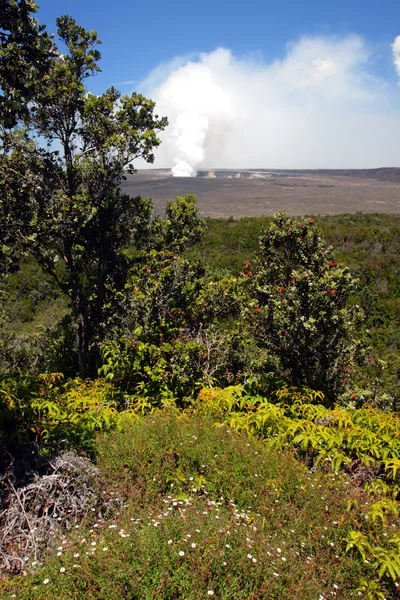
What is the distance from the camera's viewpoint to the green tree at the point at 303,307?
5.91 meters

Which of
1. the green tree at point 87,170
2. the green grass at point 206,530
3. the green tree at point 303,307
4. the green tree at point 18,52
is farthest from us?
the green tree at point 87,170

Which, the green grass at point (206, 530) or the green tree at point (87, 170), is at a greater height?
the green tree at point (87, 170)

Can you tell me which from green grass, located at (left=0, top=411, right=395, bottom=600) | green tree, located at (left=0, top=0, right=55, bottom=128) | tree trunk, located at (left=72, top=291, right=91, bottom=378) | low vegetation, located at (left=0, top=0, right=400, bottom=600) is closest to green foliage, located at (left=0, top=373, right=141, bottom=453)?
low vegetation, located at (left=0, top=0, right=400, bottom=600)

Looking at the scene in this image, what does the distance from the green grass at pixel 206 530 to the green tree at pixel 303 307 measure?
2.61 meters

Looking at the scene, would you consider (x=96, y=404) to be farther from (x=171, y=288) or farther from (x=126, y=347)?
(x=171, y=288)

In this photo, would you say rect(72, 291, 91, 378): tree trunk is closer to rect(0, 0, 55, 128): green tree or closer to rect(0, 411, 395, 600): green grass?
rect(0, 411, 395, 600): green grass

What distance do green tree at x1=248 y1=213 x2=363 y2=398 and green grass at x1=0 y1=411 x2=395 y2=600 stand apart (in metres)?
2.61

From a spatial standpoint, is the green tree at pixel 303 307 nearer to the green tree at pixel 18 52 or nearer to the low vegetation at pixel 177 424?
the low vegetation at pixel 177 424

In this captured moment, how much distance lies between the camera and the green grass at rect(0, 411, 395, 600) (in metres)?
2.11

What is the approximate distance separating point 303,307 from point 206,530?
13.2 ft

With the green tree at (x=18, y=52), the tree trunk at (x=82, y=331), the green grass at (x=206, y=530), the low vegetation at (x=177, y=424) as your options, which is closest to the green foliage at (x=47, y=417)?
the low vegetation at (x=177, y=424)

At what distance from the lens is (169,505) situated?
2.99m

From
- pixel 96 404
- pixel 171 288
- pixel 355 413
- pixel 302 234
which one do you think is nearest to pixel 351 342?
pixel 302 234

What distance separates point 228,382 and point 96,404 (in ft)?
7.48
